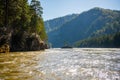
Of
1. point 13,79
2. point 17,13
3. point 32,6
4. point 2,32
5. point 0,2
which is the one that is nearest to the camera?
point 13,79

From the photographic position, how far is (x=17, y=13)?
58.8 meters

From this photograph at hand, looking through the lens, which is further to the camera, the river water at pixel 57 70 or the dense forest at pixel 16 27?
the dense forest at pixel 16 27

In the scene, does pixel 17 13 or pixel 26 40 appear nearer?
pixel 17 13

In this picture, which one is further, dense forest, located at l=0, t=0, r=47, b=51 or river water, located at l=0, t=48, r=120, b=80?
dense forest, located at l=0, t=0, r=47, b=51

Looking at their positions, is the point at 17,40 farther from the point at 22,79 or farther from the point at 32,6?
the point at 22,79

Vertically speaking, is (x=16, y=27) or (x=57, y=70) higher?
(x=16, y=27)

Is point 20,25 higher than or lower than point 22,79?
higher

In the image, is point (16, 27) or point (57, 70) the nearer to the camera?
point (57, 70)

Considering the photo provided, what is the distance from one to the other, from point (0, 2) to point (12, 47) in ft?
43.6

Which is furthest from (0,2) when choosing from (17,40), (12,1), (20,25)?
(20,25)

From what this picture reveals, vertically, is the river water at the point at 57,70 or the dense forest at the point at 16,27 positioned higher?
the dense forest at the point at 16,27

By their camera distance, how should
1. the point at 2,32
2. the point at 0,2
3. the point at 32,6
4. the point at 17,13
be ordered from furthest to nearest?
the point at 32,6
the point at 17,13
the point at 0,2
the point at 2,32

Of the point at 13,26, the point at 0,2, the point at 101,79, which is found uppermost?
the point at 0,2

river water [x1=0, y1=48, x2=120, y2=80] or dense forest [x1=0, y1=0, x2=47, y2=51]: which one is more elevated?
dense forest [x1=0, y1=0, x2=47, y2=51]
